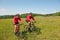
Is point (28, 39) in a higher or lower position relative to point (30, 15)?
lower

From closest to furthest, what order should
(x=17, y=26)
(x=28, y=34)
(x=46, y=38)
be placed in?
(x=17, y=26) → (x=46, y=38) → (x=28, y=34)

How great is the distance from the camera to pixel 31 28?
2394cm

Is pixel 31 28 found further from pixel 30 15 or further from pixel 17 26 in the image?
pixel 17 26

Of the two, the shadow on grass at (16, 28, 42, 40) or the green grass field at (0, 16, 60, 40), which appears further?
the green grass field at (0, 16, 60, 40)

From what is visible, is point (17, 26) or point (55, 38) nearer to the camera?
point (17, 26)

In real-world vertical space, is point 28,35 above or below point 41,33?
above

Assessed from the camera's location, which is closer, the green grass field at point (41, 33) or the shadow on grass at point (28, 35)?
the shadow on grass at point (28, 35)

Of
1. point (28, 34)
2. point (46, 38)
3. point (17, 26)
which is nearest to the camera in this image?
point (17, 26)

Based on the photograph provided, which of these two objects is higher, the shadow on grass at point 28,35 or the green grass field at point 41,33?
the shadow on grass at point 28,35

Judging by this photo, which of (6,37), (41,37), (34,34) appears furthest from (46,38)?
(6,37)

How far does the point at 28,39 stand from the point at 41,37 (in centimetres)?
184

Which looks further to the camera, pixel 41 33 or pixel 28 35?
pixel 41 33

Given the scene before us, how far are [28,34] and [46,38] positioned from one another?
240cm

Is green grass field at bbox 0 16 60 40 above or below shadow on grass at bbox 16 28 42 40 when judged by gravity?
below
